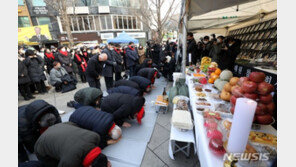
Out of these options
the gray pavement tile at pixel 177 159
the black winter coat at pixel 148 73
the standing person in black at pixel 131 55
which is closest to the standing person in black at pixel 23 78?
the standing person in black at pixel 131 55

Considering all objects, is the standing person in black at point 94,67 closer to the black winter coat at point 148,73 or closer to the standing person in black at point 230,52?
the black winter coat at point 148,73

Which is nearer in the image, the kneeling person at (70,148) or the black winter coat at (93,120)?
the kneeling person at (70,148)

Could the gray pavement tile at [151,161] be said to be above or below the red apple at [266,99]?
below

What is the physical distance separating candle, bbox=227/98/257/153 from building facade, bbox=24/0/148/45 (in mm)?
18213

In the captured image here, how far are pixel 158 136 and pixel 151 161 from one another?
1.87 ft

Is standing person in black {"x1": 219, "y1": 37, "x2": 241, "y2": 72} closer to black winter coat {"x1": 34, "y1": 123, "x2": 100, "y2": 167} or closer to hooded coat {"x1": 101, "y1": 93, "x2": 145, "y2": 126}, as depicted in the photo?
hooded coat {"x1": 101, "y1": 93, "x2": 145, "y2": 126}

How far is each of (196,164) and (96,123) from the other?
5.21ft

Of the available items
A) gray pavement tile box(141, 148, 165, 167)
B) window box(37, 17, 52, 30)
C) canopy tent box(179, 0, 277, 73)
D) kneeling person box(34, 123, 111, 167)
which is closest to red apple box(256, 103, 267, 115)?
gray pavement tile box(141, 148, 165, 167)

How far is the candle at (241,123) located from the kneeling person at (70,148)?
51.9 inches

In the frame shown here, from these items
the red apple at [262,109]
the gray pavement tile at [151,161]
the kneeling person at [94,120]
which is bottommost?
the gray pavement tile at [151,161]

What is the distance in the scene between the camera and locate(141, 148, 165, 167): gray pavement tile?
190cm

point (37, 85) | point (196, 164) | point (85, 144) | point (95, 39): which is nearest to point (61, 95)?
point (37, 85)

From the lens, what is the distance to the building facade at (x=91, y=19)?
1621cm

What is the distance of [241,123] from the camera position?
76 centimetres
